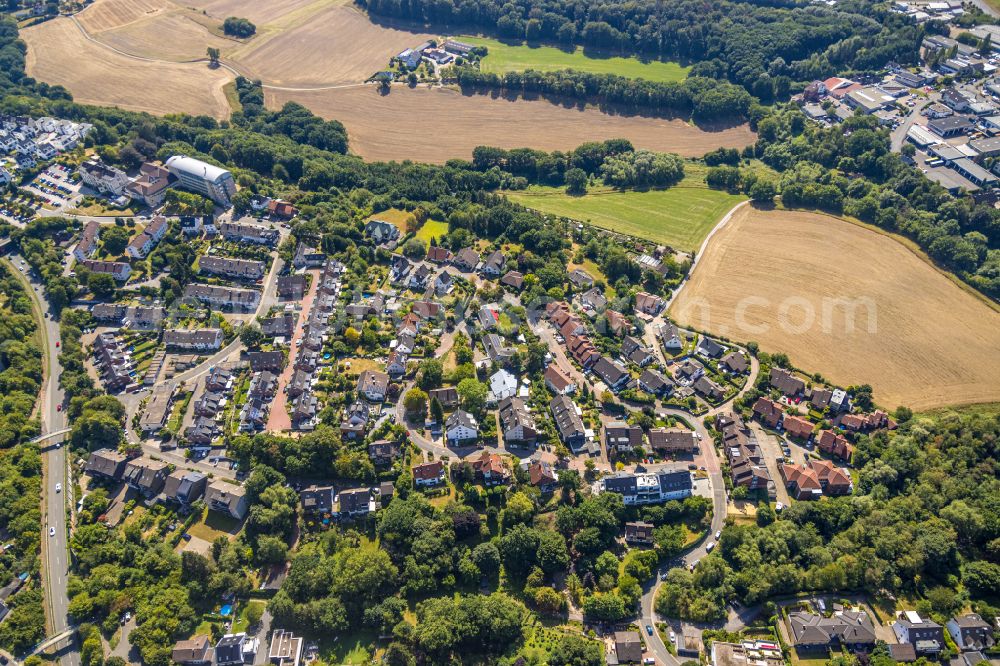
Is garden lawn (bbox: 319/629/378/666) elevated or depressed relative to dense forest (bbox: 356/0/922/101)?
depressed

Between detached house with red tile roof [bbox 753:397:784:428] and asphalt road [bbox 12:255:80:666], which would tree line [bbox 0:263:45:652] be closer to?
asphalt road [bbox 12:255:80:666]

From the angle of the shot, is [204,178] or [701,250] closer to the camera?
[701,250]

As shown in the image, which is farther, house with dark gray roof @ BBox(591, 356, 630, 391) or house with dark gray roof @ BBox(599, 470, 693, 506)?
house with dark gray roof @ BBox(591, 356, 630, 391)

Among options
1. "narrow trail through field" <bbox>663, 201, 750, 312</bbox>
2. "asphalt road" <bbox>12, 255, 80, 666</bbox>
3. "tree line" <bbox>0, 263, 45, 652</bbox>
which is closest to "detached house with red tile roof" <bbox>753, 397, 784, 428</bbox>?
"narrow trail through field" <bbox>663, 201, 750, 312</bbox>

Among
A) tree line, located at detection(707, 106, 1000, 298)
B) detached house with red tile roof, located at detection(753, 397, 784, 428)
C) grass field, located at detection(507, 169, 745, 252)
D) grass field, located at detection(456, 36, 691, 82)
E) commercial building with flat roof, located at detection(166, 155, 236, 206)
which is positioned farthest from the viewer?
grass field, located at detection(456, 36, 691, 82)

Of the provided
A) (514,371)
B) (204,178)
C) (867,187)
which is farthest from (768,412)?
(204,178)

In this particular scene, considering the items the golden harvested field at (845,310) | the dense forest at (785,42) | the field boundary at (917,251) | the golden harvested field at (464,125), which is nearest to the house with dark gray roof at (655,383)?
the golden harvested field at (845,310)

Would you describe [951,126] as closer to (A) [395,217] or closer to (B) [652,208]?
(B) [652,208]

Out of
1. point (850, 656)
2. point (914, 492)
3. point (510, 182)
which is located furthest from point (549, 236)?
point (850, 656)
